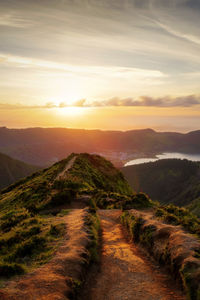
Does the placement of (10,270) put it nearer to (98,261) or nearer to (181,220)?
(98,261)

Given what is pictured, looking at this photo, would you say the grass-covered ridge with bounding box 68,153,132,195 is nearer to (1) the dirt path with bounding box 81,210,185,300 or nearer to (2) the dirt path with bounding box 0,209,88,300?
(1) the dirt path with bounding box 81,210,185,300

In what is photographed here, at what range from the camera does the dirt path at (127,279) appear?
9.09 metres

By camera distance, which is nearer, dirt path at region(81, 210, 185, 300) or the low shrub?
dirt path at region(81, 210, 185, 300)

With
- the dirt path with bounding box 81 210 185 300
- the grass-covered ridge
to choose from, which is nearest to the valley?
the dirt path with bounding box 81 210 185 300

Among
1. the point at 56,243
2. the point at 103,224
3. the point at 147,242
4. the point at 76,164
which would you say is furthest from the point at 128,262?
the point at 76,164

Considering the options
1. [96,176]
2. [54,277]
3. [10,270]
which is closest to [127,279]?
[54,277]

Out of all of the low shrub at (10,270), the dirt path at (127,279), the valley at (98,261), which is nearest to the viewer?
the valley at (98,261)

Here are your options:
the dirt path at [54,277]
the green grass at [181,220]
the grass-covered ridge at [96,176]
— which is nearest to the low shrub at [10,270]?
the dirt path at [54,277]

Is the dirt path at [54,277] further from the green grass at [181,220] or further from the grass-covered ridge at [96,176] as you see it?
the grass-covered ridge at [96,176]

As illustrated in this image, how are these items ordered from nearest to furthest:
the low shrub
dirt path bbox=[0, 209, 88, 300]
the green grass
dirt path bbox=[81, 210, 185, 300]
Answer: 1. dirt path bbox=[0, 209, 88, 300]
2. dirt path bbox=[81, 210, 185, 300]
3. the low shrub
4. the green grass

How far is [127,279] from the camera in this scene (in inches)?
409

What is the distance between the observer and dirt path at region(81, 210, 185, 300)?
9094 mm

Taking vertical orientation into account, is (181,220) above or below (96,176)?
above

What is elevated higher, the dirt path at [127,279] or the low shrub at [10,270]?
the low shrub at [10,270]
